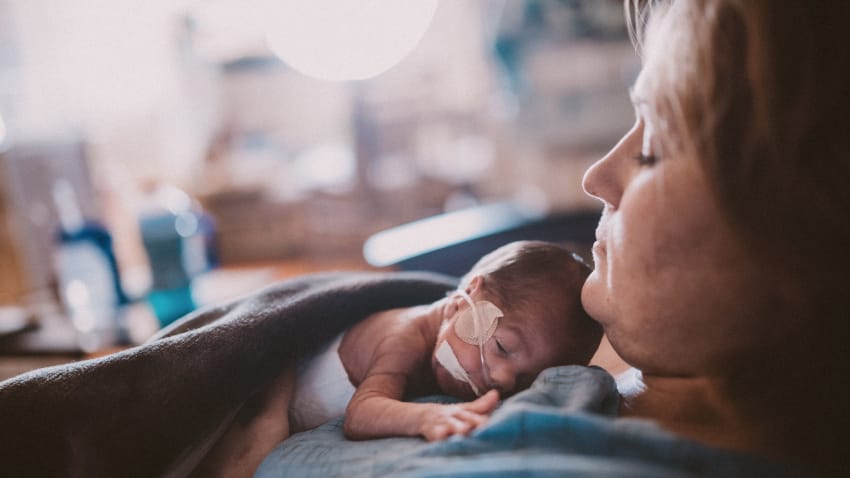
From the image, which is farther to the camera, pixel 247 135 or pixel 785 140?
pixel 247 135

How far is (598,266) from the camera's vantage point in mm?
679

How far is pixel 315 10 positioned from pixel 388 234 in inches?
81.3

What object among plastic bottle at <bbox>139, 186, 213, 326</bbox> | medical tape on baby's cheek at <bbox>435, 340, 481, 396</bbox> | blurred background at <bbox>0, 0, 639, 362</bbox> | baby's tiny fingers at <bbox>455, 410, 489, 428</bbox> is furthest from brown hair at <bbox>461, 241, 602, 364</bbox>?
plastic bottle at <bbox>139, 186, 213, 326</bbox>

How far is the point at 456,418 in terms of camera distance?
60 centimetres

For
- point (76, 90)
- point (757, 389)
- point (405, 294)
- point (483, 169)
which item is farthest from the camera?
point (483, 169)

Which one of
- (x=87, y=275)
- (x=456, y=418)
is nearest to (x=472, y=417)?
(x=456, y=418)

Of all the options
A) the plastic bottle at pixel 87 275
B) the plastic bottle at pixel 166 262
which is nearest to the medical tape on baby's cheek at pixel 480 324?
the plastic bottle at pixel 87 275

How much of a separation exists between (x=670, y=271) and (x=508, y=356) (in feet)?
0.93

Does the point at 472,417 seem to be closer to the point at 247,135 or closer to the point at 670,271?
the point at 670,271

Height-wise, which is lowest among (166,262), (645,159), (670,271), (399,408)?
(166,262)

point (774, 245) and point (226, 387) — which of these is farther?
point (226, 387)

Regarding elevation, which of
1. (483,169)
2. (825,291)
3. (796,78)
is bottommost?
(483,169)

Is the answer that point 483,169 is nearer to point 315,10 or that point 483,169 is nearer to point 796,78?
point 315,10

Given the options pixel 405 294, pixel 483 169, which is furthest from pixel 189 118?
pixel 405 294
